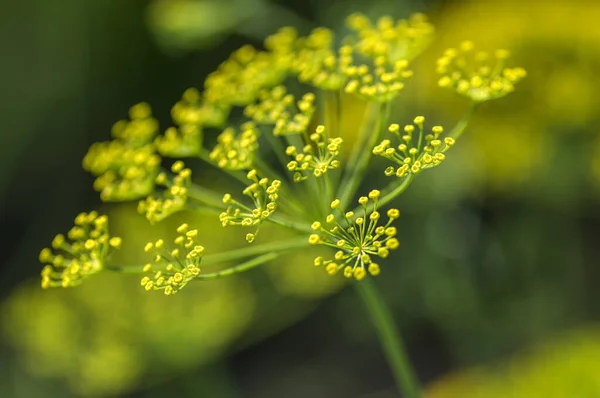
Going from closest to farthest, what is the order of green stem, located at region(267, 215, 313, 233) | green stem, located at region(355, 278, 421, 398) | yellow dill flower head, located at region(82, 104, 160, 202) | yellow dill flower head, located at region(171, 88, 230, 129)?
green stem, located at region(267, 215, 313, 233) < green stem, located at region(355, 278, 421, 398) < yellow dill flower head, located at region(82, 104, 160, 202) < yellow dill flower head, located at region(171, 88, 230, 129)

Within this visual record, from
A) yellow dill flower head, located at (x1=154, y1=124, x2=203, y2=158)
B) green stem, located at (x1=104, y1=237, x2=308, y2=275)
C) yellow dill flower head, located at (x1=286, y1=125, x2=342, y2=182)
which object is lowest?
green stem, located at (x1=104, y1=237, x2=308, y2=275)

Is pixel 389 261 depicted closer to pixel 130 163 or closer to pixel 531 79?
pixel 531 79

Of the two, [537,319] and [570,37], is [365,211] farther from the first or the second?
[537,319]

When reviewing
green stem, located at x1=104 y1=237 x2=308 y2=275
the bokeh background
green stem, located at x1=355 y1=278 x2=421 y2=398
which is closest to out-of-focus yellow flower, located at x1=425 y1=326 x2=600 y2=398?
the bokeh background

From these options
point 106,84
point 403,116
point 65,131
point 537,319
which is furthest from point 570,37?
point 65,131

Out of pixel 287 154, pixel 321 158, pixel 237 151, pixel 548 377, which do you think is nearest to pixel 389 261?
pixel 548 377

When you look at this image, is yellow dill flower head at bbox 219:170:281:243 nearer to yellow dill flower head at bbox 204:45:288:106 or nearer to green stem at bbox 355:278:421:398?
green stem at bbox 355:278:421:398
